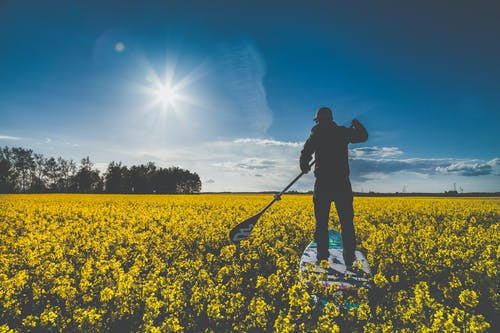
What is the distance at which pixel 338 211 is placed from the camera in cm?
509

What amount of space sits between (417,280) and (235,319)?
3634mm

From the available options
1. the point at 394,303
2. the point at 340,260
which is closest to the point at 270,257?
the point at 340,260

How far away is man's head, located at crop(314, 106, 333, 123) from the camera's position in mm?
5164

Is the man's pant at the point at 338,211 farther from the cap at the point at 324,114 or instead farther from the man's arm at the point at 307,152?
the cap at the point at 324,114

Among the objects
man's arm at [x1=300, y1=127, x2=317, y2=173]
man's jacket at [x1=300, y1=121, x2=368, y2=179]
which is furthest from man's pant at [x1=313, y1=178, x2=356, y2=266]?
man's arm at [x1=300, y1=127, x2=317, y2=173]

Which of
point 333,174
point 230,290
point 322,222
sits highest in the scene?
point 333,174

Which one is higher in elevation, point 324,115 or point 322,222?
point 324,115

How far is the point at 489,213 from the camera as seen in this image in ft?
48.4

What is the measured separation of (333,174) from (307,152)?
0.69 metres

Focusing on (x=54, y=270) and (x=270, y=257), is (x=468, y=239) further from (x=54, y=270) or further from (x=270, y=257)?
(x=54, y=270)

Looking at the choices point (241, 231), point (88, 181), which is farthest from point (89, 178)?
point (241, 231)

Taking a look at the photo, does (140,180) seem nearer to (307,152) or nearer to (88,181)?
(88,181)

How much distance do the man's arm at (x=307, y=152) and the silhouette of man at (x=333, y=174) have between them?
18 millimetres

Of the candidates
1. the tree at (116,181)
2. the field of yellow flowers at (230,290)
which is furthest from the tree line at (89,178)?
the field of yellow flowers at (230,290)
